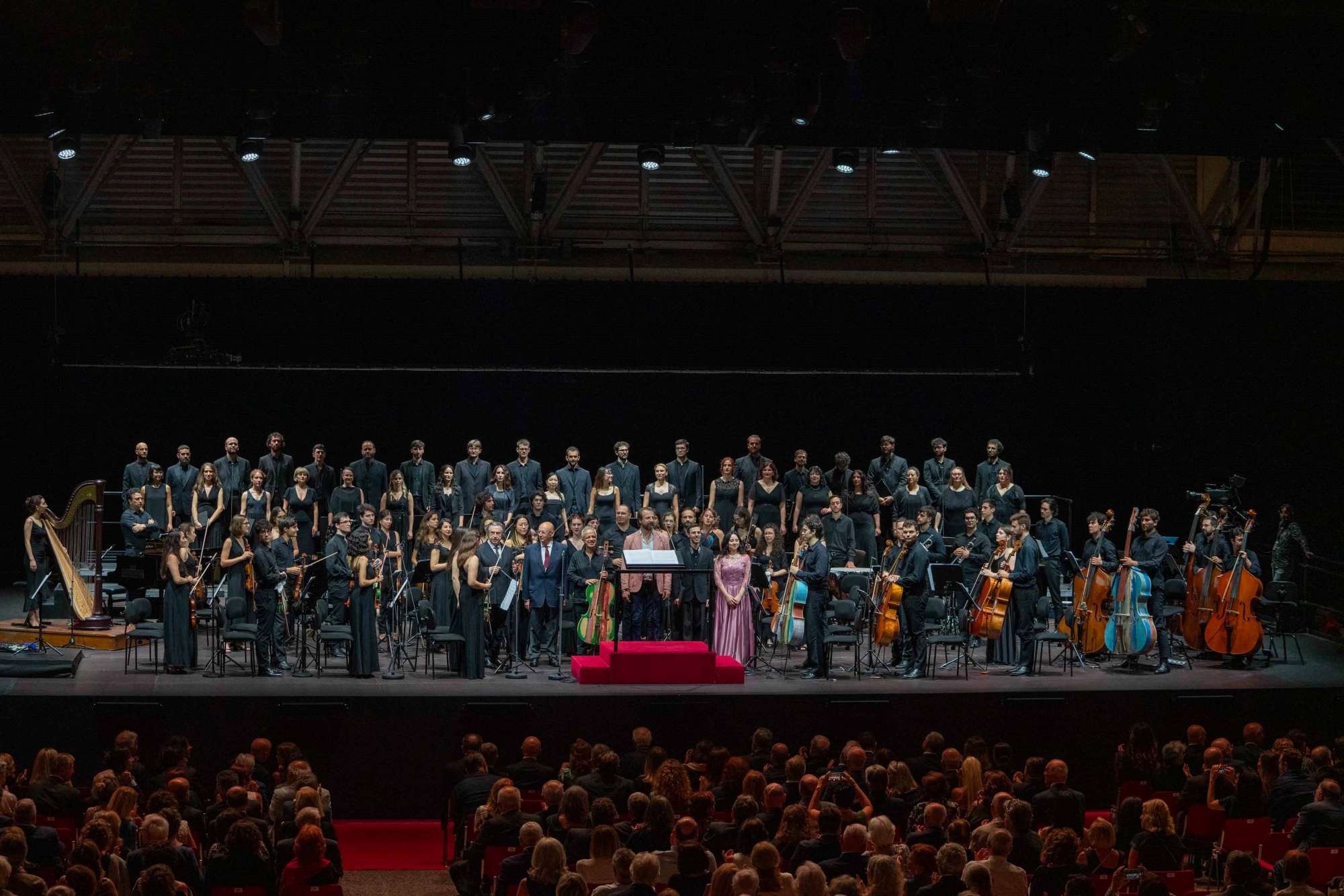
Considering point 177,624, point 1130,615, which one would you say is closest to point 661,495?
point 1130,615

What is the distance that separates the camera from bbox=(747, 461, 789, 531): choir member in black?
1588cm

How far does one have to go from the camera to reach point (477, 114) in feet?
36.1

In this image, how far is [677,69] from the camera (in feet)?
35.2

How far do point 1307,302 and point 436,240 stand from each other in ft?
35.5

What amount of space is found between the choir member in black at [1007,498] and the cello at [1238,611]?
244 centimetres

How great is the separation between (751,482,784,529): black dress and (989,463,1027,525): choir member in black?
7.75 ft

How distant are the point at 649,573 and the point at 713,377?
17.2ft

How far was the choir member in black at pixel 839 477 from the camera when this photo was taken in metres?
16.0

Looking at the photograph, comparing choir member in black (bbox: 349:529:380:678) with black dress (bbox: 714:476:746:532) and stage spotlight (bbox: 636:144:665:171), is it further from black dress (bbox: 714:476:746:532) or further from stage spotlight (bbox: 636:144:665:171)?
black dress (bbox: 714:476:746:532)

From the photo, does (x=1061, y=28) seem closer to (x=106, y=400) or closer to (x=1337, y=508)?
(x=1337, y=508)

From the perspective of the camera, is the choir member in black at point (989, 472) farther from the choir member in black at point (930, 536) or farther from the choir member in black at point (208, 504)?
the choir member in black at point (208, 504)

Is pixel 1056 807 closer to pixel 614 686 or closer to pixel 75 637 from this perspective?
pixel 614 686

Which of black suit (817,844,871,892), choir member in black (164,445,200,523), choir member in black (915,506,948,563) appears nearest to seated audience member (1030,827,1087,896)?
black suit (817,844,871,892)

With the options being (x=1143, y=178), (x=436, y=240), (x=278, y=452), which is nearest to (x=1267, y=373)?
(x=1143, y=178)
